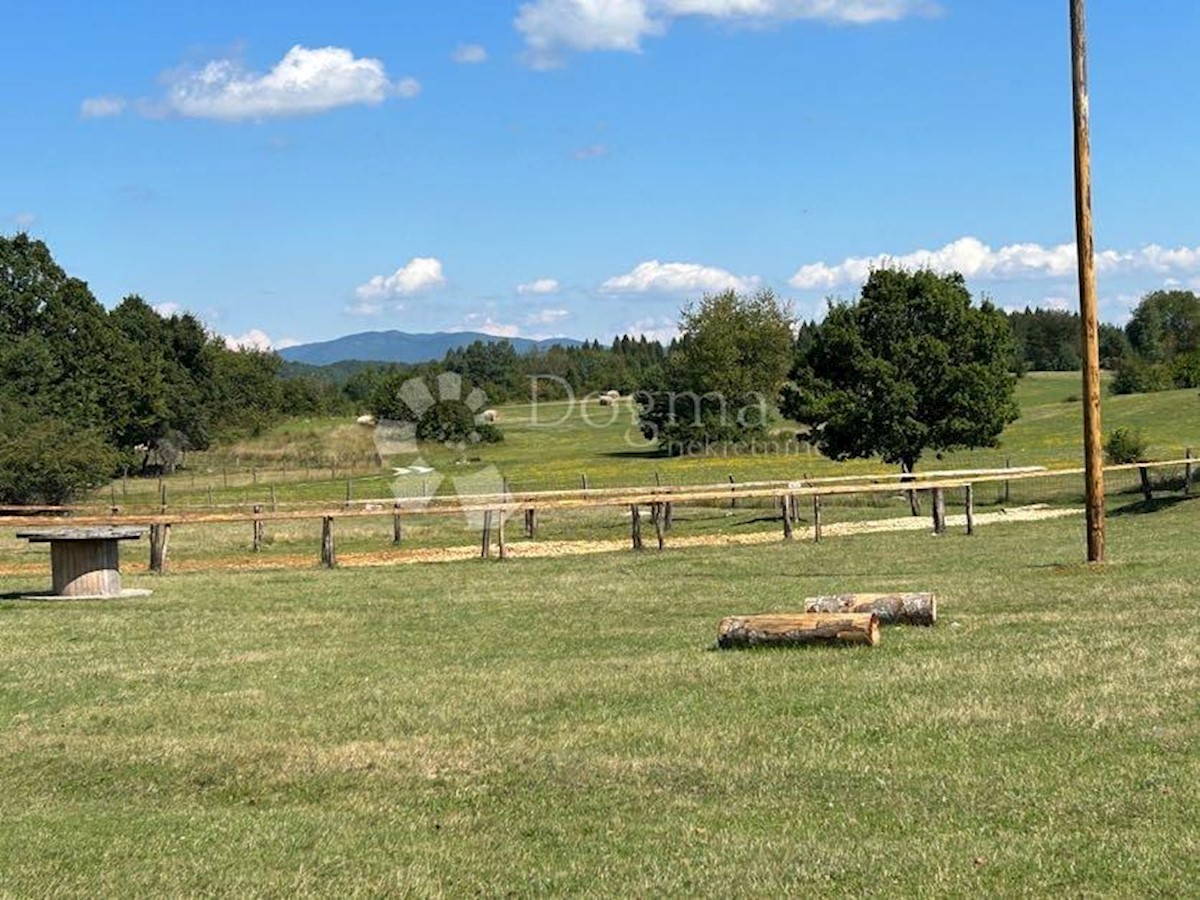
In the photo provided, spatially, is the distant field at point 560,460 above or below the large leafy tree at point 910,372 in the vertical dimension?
below

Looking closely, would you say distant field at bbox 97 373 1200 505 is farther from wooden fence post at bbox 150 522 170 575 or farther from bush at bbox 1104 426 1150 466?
wooden fence post at bbox 150 522 170 575

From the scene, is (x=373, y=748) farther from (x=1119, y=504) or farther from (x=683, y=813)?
(x=1119, y=504)

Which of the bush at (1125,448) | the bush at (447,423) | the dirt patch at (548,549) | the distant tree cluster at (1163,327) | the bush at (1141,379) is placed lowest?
the dirt patch at (548,549)

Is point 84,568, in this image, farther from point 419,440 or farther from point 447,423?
point 419,440

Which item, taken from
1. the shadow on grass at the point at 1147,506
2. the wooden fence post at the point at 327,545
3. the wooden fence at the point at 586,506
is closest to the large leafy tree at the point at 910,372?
the wooden fence at the point at 586,506

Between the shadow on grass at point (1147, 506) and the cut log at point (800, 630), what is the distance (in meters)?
24.1

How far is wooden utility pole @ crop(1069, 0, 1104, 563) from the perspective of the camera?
19.4 metres

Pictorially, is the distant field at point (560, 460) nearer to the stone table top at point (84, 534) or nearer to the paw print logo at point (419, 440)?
the paw print logo at point (419, 440)

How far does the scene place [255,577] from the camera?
2461 centimetres

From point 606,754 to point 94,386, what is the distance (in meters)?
74.3

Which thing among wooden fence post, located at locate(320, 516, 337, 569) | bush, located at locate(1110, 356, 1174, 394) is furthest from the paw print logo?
bush, located at locate(1110, 356, 1174, 394)

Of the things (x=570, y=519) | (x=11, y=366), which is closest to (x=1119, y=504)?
(x=570, y=519)

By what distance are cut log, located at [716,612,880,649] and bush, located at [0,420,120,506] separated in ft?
150

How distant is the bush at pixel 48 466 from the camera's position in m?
53.8
